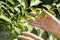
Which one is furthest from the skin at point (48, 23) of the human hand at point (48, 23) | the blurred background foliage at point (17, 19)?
the blurred background foliage at point (17, 19)

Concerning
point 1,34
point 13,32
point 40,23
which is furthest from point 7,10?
point 40,23

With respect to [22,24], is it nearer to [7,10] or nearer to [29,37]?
[7,10]

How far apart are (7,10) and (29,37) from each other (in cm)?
82

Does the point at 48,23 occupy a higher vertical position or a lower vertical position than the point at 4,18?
lower

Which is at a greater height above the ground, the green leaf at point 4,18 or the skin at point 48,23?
the green leaf at point 4,18

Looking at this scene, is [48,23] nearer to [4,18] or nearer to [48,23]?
[48,23]

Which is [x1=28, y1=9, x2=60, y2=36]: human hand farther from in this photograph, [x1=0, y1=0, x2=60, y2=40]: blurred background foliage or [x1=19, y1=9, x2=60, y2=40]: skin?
[x1=0, y1=0, x2=60, y2=40]: blurred background foliage

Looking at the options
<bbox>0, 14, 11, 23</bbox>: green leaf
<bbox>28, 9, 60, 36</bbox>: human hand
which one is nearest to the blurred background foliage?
<bbox>0, 14, 11, 23</bbox>: green leaf

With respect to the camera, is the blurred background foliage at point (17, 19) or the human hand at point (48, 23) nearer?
the human hand at point (48, 23)

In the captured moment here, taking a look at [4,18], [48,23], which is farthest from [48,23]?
[4,18]

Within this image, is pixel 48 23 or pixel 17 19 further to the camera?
pixel 17 19

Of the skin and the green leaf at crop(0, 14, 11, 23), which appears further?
the green leaf at crop(0, 14, 11, 23)

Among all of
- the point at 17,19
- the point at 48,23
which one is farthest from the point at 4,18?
the point at 48,23

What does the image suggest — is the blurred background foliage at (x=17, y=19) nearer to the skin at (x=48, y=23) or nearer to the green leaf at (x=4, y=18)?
the green leaf at (x=4, y=18)
